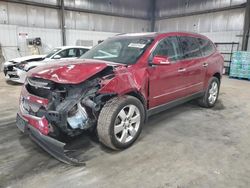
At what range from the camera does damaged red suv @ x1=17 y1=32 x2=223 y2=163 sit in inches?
84.4

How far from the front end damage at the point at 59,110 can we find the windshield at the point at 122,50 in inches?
19.0

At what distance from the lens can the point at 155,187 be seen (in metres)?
1.88

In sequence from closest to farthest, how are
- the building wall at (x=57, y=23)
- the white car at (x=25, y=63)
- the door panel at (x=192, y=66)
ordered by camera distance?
the door panel at (x=192, y=66)
the white car at (x=25, y=63)
the building wall at (x=57, y=23)

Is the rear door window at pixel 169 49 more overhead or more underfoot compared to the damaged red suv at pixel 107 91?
more overhead

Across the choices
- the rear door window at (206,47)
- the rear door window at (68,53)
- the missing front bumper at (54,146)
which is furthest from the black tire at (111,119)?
the rear door window at (68,53)

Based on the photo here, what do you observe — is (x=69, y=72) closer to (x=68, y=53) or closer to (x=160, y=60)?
(x=160, y=60)

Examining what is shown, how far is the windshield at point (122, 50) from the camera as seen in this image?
2.76 metres

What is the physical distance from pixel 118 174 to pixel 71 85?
102 cm

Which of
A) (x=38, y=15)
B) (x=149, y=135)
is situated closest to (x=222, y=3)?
(x=38, y=15)

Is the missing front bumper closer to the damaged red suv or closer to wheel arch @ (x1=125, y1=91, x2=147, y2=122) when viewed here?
the damaged red suv

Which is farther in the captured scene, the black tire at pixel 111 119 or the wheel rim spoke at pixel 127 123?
the wheel rim spoke at pixel 127 123

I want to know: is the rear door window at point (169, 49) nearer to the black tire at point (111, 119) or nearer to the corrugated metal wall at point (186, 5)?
the black tire at point (111, 119)

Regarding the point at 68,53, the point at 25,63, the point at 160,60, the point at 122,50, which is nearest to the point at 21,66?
the point at 25,63

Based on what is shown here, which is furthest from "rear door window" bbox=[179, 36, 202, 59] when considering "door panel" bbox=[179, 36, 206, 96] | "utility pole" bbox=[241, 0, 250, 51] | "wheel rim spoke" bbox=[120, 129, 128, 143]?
"utility pole" bbox=[241, 0, 250, 51]
